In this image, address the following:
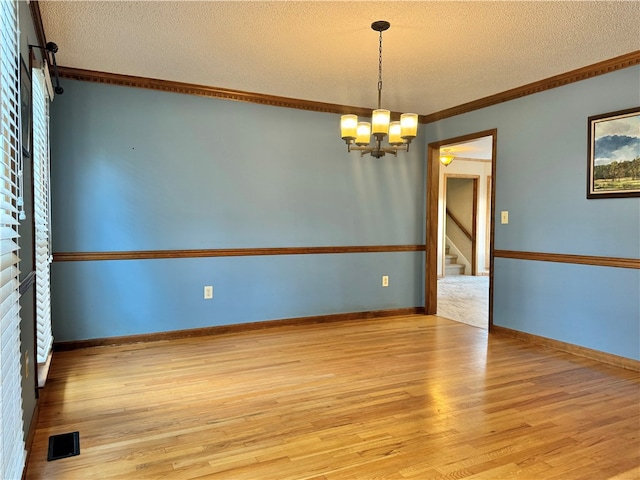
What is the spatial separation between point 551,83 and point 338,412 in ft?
10.8

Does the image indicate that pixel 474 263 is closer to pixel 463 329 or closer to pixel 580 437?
pixel 463 329

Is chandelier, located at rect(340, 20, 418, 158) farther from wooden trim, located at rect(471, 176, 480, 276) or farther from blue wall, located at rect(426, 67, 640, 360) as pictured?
wooden trim, located at rect(471, 176, 480, 276)

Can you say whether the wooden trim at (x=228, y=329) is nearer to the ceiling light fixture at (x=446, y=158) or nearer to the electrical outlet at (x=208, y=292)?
the electrical outlet at (x=208, y=292)

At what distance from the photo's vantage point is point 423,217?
18.0 ft

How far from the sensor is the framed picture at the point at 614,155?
11.1 ft

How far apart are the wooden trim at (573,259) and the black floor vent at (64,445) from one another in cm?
376

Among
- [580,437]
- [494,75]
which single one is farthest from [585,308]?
[494,75]

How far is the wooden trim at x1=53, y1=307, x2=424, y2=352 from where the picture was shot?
3.85 m

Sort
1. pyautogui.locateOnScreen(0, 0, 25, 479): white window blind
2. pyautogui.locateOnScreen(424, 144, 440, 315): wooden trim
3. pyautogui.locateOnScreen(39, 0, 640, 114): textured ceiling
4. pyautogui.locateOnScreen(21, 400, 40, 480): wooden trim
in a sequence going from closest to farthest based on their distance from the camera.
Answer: pyautogui.locateOnScreen(0, 0, 25, 479): white window blind < pyautogui.locateOnScreen(21, 400, 40, 480): wooden trim < pyautogui.locateOnScreen(39, 0, 640, 114): textured ceiling < pyautogui.locateOnScreen(424, 144, 440, 315): wooden trim

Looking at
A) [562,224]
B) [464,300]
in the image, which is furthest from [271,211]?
[464,300]

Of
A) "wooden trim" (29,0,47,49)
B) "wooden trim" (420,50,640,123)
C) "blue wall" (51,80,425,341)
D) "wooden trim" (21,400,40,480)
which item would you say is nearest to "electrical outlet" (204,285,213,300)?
"blue wall" (51,80,425,341)

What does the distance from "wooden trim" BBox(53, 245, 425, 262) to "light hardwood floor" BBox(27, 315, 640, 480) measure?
2.55 ft

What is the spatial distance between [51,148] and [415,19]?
9.88 feet

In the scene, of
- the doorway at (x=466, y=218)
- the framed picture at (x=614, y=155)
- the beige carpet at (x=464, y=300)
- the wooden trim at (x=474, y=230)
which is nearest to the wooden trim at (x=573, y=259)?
the framed picture at (x=614, y=155)
